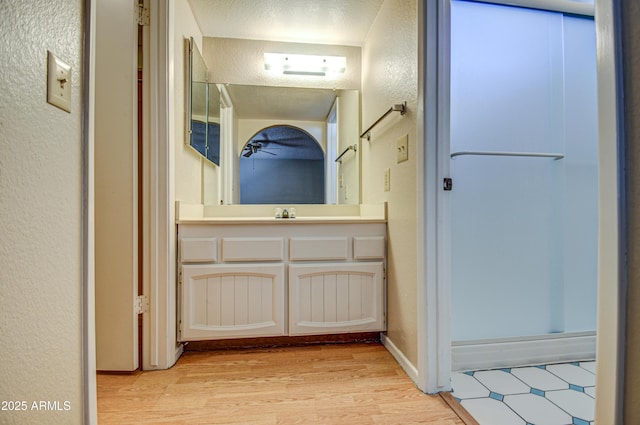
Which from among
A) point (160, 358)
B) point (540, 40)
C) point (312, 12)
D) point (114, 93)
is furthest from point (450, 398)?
point (312, 12)

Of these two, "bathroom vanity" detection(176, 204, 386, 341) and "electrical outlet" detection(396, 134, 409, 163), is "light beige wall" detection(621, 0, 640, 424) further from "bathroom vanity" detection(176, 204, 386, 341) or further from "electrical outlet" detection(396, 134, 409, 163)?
"bathroom vanity" detection(176, 204, 386, 341)

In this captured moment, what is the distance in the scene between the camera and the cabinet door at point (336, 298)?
1.65 meters

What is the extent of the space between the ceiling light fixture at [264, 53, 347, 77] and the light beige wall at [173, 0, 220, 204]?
531 millimetres

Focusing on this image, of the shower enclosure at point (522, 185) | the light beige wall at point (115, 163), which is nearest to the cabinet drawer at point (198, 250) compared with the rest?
the light beige wall at point (115, 163)

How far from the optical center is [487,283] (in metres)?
1.58

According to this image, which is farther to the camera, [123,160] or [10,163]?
[123,160]

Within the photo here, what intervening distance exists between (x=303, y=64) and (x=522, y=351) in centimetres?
234

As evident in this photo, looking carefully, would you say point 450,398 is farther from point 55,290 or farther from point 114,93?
point 114,93

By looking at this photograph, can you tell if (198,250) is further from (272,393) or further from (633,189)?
(633,189)

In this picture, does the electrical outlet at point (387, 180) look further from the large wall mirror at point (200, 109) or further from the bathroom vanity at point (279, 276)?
the large wall mirror at point (200, 109)

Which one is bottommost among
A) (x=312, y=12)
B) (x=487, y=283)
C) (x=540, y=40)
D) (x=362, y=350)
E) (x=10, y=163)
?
(x=362, y=350)

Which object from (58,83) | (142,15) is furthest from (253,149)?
(58,83)

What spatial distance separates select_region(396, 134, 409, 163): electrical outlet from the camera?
1.41 m

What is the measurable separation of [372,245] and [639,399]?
1.21m
